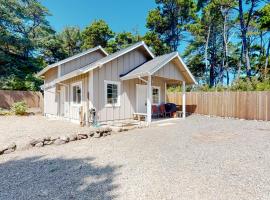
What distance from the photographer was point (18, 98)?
22.2 meters

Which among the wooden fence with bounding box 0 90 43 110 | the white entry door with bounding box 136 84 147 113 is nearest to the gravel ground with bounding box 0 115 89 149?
the white entry door with bounding box 136 84 147 113

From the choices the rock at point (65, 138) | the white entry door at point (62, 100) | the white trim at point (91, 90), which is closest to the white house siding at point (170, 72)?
the white trim at point (91, 90)

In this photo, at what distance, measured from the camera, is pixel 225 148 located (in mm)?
6141

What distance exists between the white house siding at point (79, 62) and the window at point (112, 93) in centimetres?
613

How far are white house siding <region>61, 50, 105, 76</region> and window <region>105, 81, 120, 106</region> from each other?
613 cm

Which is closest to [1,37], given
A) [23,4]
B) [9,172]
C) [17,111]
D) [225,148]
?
[23,4]

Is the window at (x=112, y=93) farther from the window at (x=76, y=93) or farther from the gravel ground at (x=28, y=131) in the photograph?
the gravel ground at (x=28, y=131)

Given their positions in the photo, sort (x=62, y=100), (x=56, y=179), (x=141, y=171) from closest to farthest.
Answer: (x=56, y=179) → (x=141, y=171) → (x=62, y=100)

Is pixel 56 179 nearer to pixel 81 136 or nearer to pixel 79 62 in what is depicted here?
pixel 81 136

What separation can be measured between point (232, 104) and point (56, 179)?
41.3 feet

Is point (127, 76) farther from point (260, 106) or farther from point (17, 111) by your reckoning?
point (17, 111)

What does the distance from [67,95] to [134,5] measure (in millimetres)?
21564

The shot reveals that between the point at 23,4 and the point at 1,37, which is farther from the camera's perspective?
the point at 23,4

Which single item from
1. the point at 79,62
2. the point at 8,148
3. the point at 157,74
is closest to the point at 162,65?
the point at 157,74
